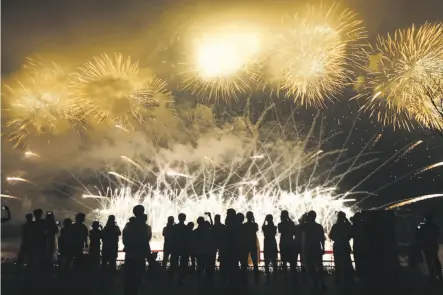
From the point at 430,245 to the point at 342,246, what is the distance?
195 centimetres

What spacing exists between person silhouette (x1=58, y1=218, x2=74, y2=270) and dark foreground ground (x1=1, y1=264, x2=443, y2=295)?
429 mm

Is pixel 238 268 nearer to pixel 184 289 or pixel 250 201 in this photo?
pixel 184 289

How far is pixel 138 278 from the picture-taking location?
7426mm

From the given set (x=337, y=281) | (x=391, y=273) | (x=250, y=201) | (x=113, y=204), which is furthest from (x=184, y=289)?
(x=113, y=204)

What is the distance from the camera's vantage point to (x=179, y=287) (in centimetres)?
920

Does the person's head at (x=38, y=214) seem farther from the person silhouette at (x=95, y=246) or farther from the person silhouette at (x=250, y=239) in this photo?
the person silhouette at (x=250, y=239)

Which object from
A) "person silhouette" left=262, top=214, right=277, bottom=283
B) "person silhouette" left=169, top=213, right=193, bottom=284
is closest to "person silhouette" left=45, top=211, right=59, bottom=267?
"person silhouette" left=169, top=213, right=193, bottom=284

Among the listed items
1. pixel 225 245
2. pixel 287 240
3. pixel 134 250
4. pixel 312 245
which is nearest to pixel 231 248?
pixel 225 245

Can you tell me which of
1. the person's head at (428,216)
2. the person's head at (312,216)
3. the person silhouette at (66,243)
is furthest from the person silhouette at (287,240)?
the person silhouette at (66,243)

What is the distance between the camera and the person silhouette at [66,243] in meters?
10.2

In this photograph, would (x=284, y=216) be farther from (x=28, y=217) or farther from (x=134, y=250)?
(x=28, y=217)

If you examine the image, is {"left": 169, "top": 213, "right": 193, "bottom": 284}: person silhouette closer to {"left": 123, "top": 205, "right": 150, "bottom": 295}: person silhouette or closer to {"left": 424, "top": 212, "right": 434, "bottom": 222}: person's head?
{"left": 123, "top": 205, "right": 150, "bottom": 295}: person silhouette

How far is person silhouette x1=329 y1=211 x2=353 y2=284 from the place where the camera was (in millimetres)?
9555

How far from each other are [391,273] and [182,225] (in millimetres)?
4653
